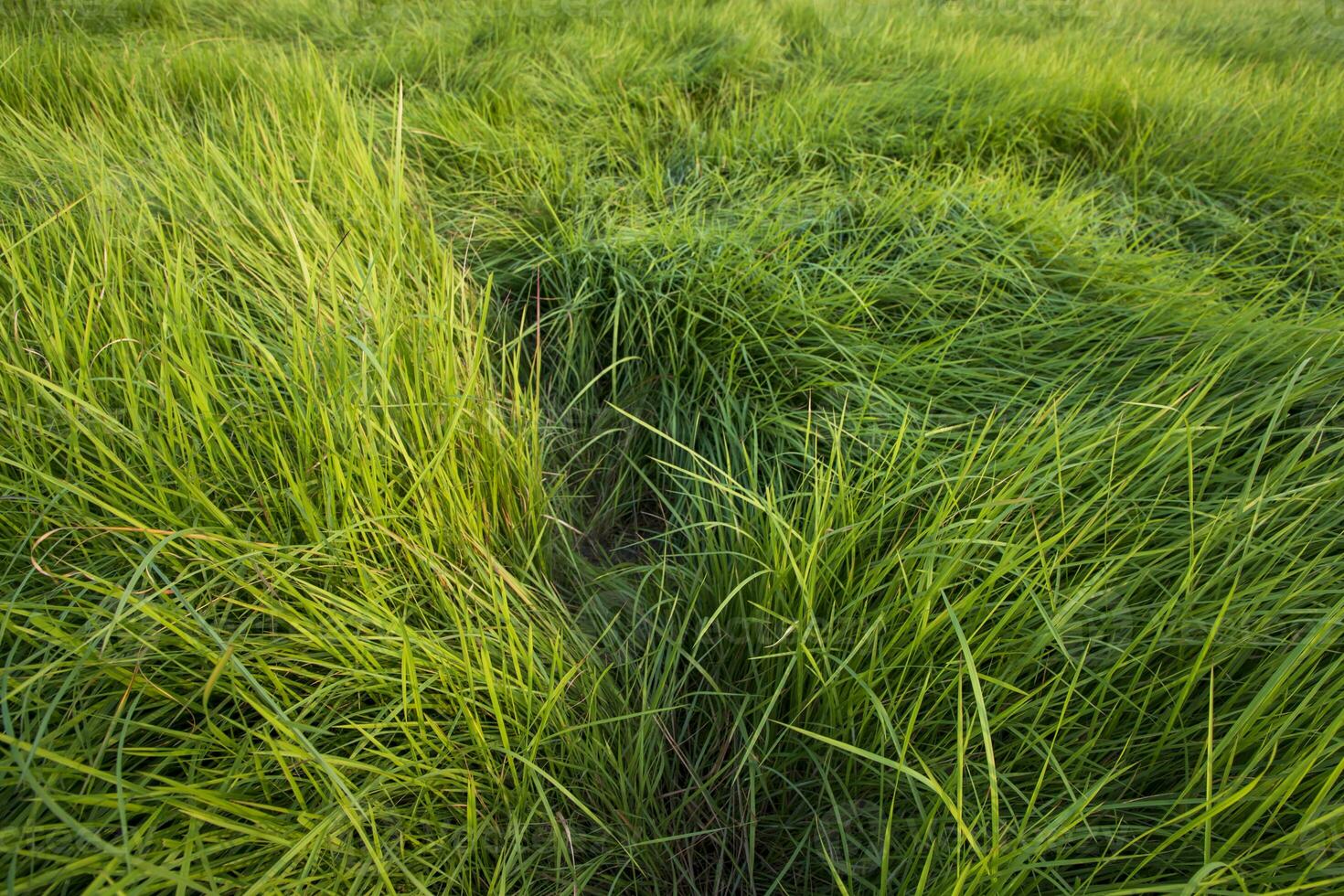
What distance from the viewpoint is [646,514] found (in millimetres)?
1493

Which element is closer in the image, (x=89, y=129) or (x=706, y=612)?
(x=706, y=612)

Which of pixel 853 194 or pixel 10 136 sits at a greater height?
pixel 10 136

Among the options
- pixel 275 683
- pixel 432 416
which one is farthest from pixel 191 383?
pixel 275 683

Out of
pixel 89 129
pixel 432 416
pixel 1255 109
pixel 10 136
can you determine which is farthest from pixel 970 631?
pixel 1255 109

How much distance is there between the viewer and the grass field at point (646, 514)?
2.47ft

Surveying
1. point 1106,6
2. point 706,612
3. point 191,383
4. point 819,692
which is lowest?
point 706,612

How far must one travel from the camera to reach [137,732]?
0.79 m

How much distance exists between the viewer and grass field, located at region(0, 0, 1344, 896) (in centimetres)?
75

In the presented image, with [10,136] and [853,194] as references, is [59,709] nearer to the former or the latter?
[10,136]

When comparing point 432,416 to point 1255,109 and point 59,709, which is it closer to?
point 59,709

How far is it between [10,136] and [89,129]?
9.8 inches

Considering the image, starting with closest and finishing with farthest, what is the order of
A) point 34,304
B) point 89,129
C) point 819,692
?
point 819,692, point 34,304, point 89,129

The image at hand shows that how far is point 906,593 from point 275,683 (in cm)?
79

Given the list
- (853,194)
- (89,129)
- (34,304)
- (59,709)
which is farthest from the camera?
(853,194)
